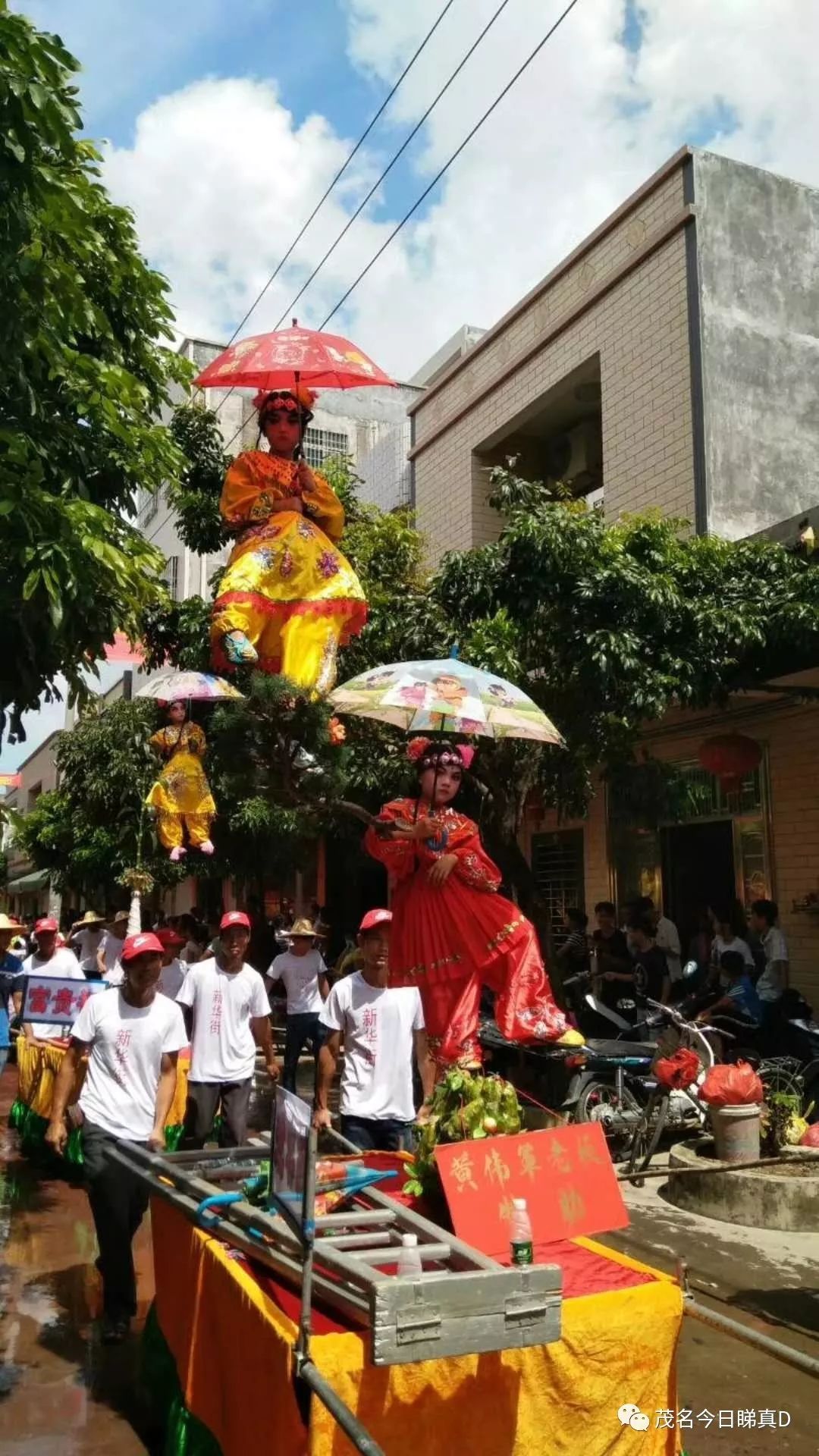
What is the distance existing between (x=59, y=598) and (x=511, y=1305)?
3.66 meters

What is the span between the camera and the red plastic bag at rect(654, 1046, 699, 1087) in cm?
713

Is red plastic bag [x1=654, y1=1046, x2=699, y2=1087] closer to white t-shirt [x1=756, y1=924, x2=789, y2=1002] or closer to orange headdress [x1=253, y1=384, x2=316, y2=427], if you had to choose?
white t-shirt [x1=756, y1=924, x2=789, y2=1002]

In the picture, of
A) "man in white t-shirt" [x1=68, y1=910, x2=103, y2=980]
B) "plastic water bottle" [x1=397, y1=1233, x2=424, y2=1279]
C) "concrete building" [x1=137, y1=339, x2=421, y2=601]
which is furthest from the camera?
"concrete building" [x1=137, y1=339, x2=421, y2=601]

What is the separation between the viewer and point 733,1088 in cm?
698

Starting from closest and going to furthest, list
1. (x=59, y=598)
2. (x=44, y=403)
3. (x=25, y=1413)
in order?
(x=25, y=1413), (x=59, y=598), (x=44, y=403)

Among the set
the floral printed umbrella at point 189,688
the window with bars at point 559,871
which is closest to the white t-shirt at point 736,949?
the window with bars at point 559,871

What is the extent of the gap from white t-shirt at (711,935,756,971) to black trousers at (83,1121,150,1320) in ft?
20.6

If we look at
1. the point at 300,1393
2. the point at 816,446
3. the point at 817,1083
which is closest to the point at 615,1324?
the point at 300,1393

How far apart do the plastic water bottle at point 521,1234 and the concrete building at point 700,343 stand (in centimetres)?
961

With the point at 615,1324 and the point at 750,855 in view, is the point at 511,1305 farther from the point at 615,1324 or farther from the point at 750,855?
the point at 750,855

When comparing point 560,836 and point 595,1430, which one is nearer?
point 595,1430

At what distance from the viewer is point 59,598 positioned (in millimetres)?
5234

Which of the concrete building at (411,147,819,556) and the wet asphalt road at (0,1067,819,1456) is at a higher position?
the concrete building at (411,147,819,556)

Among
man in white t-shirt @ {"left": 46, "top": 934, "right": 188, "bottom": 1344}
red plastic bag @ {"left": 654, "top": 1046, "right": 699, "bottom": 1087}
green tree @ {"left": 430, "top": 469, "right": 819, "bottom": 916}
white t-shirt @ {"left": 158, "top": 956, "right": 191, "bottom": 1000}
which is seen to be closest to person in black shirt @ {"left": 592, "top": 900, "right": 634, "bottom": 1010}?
green tree @ {"left": 430, "top": 469, "right": 819, "bottom": 916}
